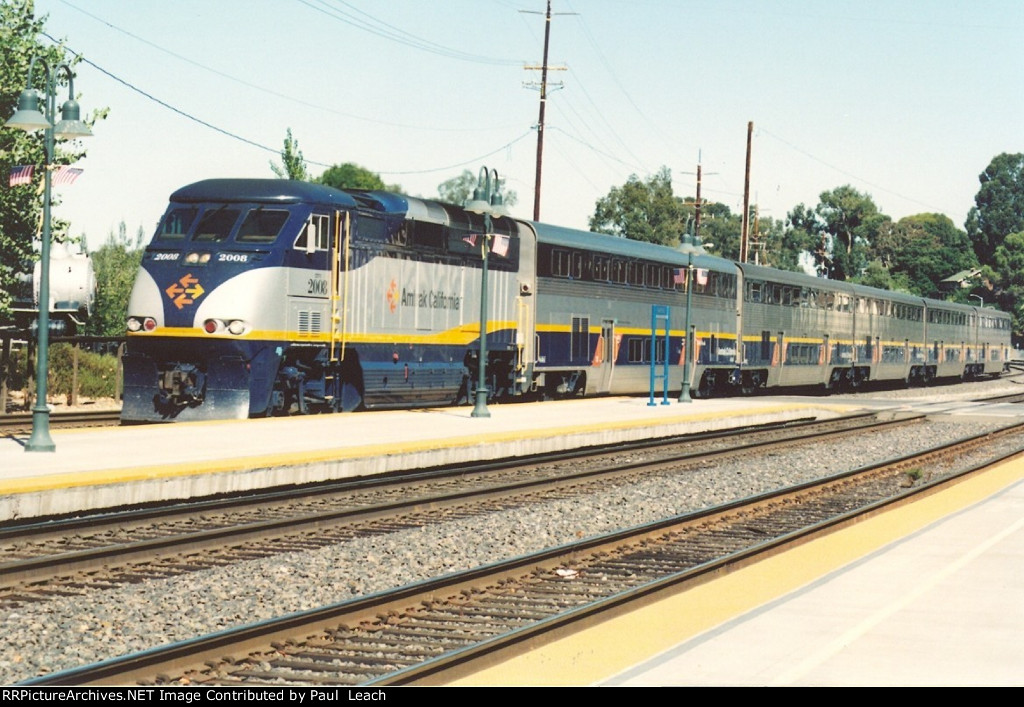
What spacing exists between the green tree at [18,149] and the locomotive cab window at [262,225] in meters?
10.8

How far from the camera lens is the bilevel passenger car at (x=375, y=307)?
70.1 ft

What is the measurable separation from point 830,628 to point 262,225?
15.6 metres

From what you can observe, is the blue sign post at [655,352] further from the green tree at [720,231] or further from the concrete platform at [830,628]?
the green tree at [720,231]

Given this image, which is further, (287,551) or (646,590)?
(287,551)

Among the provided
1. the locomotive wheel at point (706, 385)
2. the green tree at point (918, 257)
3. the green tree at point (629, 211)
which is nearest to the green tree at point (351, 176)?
the green tree at point (629, 211)

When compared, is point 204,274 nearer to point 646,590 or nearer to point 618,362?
point 646,590

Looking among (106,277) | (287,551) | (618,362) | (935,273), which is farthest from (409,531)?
(935,273)

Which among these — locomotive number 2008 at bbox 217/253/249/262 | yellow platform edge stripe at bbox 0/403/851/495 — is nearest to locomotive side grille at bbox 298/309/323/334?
locomotive number 2008 at bbox 217/253/249/262

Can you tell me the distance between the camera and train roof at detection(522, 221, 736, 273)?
31250 millimetres

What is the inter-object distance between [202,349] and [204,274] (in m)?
1.30

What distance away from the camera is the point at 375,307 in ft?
79.2

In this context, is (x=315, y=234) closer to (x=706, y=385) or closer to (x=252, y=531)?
(x=252, y=531)

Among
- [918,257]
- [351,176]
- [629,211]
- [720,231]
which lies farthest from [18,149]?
[918,257]

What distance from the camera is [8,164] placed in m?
31.5
